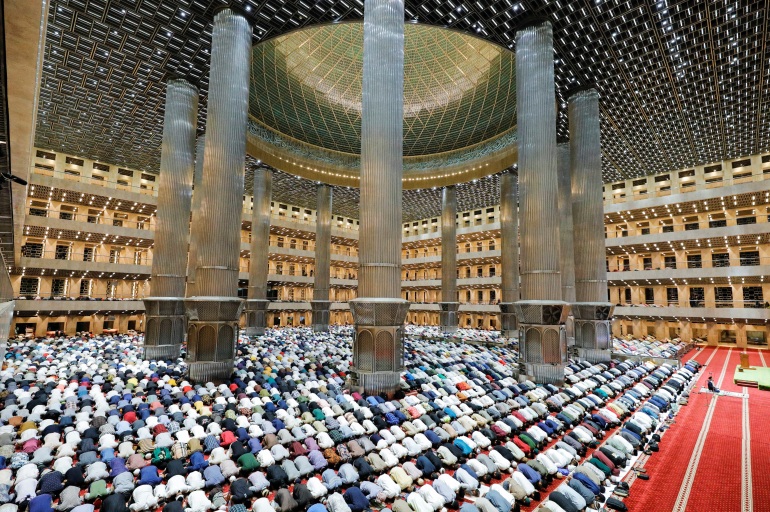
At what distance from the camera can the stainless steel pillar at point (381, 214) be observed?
12.4 m

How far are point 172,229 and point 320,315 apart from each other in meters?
17.2

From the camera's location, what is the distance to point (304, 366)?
56.6ft

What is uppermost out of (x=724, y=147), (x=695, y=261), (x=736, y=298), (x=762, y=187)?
(x=724, y=147)

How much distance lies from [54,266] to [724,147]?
4874 cm

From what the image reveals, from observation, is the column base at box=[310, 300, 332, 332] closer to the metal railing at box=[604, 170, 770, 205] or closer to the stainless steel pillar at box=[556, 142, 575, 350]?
the stainless steel pillar at box=[556, 142, 575, 350]

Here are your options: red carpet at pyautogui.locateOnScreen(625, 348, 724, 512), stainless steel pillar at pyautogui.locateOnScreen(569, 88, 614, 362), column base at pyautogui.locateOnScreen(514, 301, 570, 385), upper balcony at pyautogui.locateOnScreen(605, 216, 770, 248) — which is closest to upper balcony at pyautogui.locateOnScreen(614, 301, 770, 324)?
upper balcony at pyautogui.locateOnScreen(605, 216, 770, 248)

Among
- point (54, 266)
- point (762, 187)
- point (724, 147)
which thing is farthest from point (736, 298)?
point (54, 266)

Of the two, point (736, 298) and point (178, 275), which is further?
point (736, 298)

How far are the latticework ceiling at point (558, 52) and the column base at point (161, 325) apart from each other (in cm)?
1145

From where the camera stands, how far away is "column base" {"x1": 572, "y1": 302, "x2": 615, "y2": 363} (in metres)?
18.9

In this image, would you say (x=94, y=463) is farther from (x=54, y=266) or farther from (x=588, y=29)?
(x=54, y=266)

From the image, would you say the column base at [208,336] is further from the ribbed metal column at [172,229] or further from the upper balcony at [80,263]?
the upper balcony at [80,263]

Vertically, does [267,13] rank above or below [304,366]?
above

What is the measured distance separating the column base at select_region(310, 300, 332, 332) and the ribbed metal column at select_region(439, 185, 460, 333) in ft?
33.3
